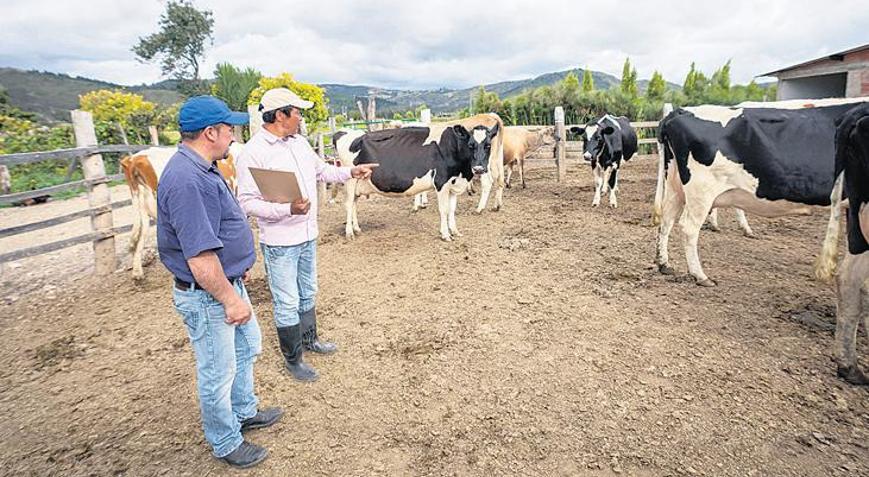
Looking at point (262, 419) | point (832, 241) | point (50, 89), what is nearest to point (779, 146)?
point (832, 241)

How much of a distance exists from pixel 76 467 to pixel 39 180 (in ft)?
43.7

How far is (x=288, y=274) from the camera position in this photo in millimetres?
3111

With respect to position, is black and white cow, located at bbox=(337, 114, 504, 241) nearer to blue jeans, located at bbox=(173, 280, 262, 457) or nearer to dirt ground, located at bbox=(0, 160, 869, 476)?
dirt ground, located at bbox=(0, 160, 869, 476)

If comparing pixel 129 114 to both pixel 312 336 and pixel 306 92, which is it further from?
pixel 312 336

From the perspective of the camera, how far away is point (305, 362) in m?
3.60

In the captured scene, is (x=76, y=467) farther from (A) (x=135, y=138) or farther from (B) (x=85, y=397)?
(A) (x=135, y=138)

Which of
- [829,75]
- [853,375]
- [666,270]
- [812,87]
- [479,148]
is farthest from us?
[812,87]

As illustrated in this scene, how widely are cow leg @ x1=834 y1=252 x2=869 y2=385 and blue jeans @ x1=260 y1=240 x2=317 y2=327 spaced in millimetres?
3632

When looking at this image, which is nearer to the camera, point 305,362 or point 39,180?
point 305,362

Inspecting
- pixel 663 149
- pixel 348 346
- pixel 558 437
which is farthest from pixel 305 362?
pixel 663 149

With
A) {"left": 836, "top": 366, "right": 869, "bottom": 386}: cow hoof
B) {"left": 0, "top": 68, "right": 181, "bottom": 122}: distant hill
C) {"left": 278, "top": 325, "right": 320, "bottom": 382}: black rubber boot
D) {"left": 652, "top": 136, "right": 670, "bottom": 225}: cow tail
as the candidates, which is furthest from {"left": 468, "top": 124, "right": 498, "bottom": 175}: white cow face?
{"left": 0, "top": 68, "right": 181, "bottom": 122}: distant hill

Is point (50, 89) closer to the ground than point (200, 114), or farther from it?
farther from it

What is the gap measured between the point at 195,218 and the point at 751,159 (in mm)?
4886

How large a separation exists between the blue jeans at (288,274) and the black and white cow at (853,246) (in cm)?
360
